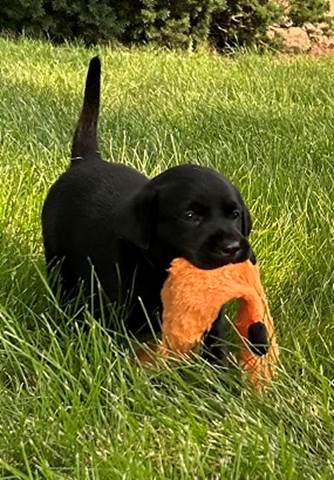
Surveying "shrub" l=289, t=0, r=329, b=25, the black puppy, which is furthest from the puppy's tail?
"shrub" l=289, t=0, r=329, b=25

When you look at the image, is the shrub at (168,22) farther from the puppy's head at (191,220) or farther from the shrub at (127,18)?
the puppy's head at (191,220)

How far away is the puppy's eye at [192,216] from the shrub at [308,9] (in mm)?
7909

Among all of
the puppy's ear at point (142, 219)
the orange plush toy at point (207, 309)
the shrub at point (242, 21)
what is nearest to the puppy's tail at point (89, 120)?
the puppy's ear at point (142, 219)

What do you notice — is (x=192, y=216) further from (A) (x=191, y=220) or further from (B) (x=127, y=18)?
(B) (x=127, y=18)

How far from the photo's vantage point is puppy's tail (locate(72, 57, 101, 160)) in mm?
2938

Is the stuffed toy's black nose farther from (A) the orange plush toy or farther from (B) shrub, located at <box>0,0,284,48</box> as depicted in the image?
(B) shrub, located at <box>0,0,284,48</box>

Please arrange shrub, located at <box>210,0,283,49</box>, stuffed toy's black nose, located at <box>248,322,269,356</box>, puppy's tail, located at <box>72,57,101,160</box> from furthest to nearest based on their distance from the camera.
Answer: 1. shrub, located at <box>210,0,283,49</box>
2. puppy's tail, located at <box>72,57,101,160</box>
3. stuffed toy's black nose, located at <box>248,322,269,356</box>

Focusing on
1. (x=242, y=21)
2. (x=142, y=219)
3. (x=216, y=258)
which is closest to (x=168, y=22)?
(x=242, y=21)

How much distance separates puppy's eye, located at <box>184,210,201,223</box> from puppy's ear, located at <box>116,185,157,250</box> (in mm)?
98

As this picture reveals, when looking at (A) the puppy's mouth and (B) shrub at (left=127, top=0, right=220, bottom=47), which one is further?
(B) shrub at (left=127, top=0, right=220, bottom=47)

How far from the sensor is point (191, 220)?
2172mm

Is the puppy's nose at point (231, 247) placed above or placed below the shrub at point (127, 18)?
above

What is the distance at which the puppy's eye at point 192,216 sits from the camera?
217 centimetres

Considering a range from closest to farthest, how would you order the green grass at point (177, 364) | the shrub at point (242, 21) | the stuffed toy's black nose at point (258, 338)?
1. the green grass at point (177, 364)
2. the stuffed toy's black nose at point (258, 338)
3. the shrub at point (242, 21)
